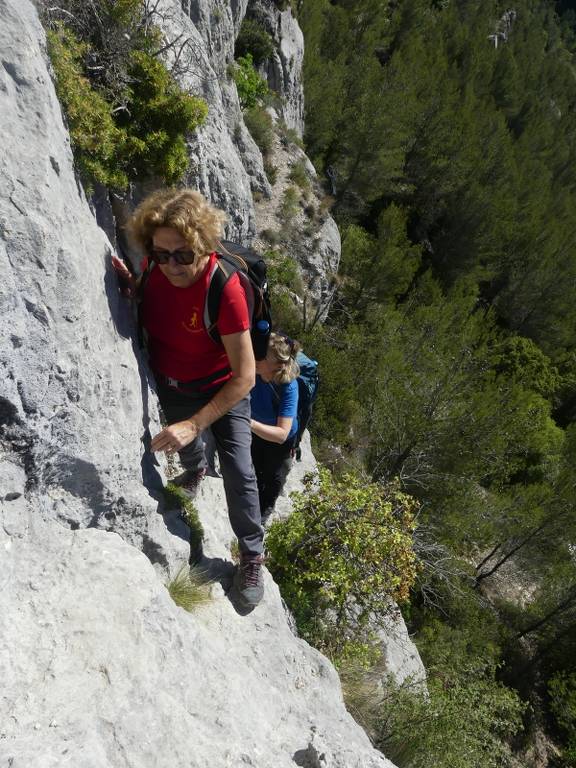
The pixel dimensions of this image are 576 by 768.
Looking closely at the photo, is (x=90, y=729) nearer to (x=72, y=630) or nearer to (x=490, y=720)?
(x=72, y=630)

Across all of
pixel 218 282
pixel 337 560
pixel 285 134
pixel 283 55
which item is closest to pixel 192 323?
pixel 218 282

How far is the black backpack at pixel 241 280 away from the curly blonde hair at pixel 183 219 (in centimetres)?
12

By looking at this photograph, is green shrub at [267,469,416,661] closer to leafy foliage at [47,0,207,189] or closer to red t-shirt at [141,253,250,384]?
red t-shirt at [141,253,250,384]

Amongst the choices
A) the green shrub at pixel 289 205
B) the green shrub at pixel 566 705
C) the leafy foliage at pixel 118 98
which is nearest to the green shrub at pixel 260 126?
the green shrub at pixel 289 205

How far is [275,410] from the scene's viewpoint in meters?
4.09

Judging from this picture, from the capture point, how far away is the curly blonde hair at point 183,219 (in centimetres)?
236

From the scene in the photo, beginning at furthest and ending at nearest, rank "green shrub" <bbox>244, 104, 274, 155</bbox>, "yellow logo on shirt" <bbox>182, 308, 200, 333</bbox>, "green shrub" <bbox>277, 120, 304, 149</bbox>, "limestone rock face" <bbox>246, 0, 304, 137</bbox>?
"limestone rock face" <bbox>246, 0, 304, 137</bbox> < "green shrub" <bbox>277, 120, 304, 149</bbox> < "green shrub" <bbox>244, 104, 274, 155</bbox> < "yellow logo on shirt" <bbox>182, 308, 200, 333</bbox>

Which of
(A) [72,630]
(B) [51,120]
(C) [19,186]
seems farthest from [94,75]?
(A) [72,630]

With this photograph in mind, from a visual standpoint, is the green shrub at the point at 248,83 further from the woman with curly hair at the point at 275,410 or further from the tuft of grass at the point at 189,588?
the tuft of grass at the point at 189,588

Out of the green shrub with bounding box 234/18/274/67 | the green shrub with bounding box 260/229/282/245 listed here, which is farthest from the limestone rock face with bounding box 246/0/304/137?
the green shrub with bounding box 260/229/282/245

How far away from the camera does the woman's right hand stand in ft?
9.88

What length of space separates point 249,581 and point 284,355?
66.8 inches

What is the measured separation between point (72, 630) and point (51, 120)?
257 centimetres

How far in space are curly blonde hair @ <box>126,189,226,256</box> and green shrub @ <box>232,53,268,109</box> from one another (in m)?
13.4
